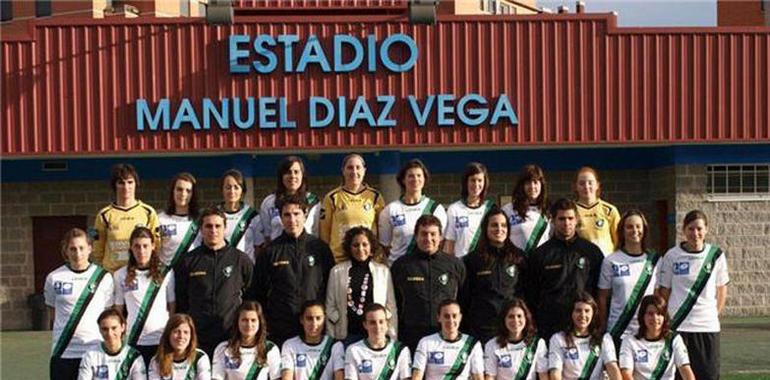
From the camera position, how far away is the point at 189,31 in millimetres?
18156

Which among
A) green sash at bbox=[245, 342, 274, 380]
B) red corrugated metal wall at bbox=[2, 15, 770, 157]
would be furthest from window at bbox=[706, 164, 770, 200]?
green sash at bbox=[245, 342, 274, 380]

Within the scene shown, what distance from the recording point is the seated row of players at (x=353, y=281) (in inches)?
333

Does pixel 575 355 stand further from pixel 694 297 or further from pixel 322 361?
pixel 322 361

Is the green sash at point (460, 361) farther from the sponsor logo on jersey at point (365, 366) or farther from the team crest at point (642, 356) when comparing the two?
the team crest at point (642, 356)

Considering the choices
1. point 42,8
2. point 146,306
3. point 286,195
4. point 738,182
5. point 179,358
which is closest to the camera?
point 179,358

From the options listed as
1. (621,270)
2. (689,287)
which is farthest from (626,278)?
(689,287)

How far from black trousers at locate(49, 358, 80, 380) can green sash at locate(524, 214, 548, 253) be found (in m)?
3.52

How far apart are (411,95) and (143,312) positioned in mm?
10178

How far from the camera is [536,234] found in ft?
29.2

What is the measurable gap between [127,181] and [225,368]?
1680mm

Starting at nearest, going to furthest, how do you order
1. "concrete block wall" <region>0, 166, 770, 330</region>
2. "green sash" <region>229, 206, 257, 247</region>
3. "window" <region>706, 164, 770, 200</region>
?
1. "green sash" <region>229, 206, 257, 247</region>
2. "window" <region>706, 164, 770, 200</region>
3. "concrete block wall" <region>0, 166, 770, 330</region>

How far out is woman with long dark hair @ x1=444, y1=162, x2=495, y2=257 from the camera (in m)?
8.87

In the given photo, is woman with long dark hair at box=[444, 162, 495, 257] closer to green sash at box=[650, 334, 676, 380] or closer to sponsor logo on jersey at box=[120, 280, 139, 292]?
green sash at box=[650, 334, 676, 380]

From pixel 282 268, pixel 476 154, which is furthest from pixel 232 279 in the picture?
pixel 476 154
